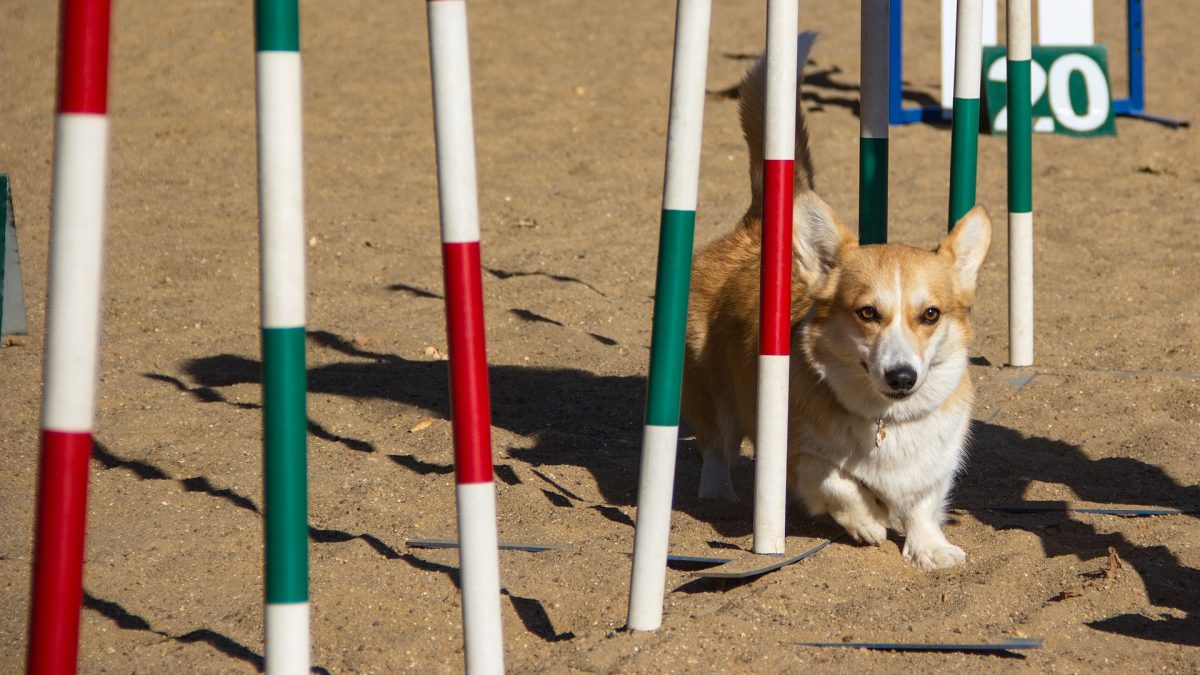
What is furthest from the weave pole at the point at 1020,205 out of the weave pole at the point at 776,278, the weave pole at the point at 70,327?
the weave pole at the point at 70,327

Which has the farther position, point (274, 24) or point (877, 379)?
point (877, 379)

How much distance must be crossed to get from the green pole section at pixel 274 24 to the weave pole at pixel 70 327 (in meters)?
0.22

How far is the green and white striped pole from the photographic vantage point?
186 centimetres

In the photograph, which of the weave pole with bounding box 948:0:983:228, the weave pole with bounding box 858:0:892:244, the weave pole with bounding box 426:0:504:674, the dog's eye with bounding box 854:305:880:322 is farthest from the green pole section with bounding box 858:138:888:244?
the weave pole with bounding box 426:0:504:674

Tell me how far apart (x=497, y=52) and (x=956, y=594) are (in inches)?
306

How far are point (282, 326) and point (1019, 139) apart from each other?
3.69 m

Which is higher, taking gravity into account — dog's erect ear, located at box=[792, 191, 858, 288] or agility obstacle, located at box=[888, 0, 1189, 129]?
agility obstacle, located at box=[888, 0, 1189, 129]

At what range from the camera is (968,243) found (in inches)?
134

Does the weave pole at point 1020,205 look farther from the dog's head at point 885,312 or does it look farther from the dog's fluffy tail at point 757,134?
the dog's head at point 885,312

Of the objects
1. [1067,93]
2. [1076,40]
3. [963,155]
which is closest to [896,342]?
[963,155]

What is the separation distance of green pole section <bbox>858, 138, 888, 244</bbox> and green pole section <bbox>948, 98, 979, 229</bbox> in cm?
58

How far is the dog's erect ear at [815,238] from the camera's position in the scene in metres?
3.38

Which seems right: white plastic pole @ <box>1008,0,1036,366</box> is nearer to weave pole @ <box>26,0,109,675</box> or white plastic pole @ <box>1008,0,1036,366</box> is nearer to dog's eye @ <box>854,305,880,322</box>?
dog's eye @ <box>854,305,880,322</box>

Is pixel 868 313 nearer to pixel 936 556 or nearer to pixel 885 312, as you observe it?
pixel 885 312
